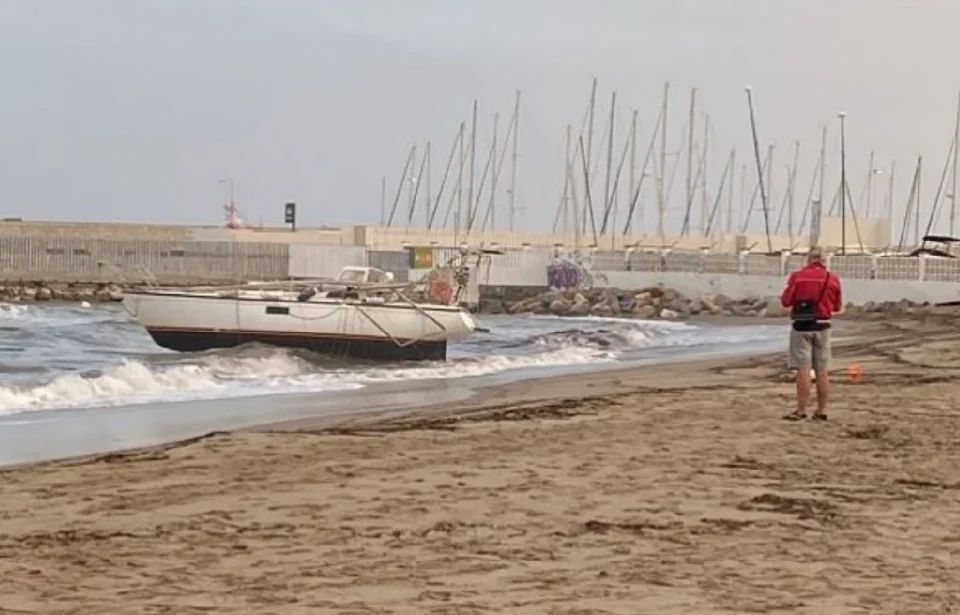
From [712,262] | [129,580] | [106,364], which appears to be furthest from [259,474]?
[712,262]

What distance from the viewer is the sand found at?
286 inches

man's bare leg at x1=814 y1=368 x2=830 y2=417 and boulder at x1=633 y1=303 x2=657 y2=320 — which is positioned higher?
man's bare leg at x1=814 y1=368 x2=830 y2=417

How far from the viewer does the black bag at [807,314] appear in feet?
51.5

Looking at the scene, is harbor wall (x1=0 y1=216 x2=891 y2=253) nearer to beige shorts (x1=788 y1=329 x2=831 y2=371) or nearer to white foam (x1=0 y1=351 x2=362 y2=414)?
white foam (x1=0 y1=351 x2=362 y2=414)

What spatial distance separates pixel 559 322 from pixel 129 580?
149 ft

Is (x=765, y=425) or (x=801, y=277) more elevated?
(x=801, y=277)

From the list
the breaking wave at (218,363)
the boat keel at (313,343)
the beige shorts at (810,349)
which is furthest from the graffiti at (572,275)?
the beige shorts at (810,349)

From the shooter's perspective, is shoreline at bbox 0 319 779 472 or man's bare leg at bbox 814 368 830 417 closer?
shoreline at bbox 0 319 779 472

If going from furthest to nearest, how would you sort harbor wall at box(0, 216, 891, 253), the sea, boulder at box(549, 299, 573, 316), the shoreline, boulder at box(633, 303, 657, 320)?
harbor wall at box(0, 216, 891, 253) < boulder at box(549, 299, 573, 316) < boulder at box(633, 303, 657, 320) < the sea < the shoreline

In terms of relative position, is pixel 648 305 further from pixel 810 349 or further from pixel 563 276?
pixel 810 349

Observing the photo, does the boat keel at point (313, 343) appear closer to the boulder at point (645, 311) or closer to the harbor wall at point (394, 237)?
the boulder at point (645, 311)

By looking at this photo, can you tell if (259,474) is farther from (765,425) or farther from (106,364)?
(106,364)

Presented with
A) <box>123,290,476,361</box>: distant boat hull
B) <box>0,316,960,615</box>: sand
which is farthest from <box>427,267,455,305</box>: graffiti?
<box>0,316,960,615</box>: sand

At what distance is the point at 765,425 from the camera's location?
50.1 ft
